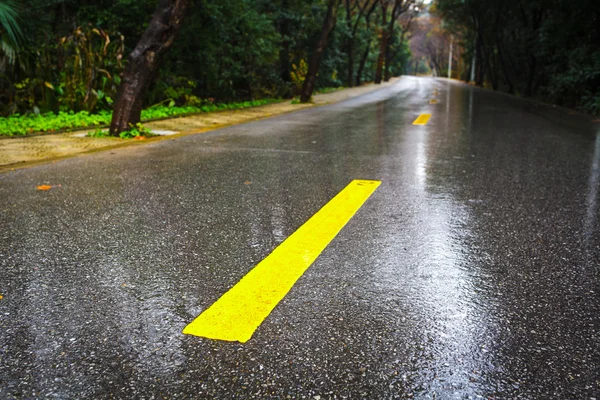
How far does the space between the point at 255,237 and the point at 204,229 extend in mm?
375

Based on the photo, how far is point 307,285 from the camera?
8.14ft

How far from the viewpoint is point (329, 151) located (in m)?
6.94

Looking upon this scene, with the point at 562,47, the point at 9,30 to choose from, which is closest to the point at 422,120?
the point at 9,30

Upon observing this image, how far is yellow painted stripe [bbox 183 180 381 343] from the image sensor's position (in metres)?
2.06

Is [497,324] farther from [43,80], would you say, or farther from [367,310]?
[43,80]

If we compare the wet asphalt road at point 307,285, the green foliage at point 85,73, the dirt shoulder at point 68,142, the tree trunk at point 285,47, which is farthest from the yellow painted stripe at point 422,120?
the tree trunk at point 285,47

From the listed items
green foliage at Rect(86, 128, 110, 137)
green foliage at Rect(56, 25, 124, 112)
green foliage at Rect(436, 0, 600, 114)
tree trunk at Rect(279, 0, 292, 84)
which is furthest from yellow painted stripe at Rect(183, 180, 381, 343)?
tree trunk at Rect(279, 0, 292, 84)

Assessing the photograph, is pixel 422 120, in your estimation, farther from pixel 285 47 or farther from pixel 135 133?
pixel 285 47

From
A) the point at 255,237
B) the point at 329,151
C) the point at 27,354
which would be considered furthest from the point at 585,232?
the point at 329,151

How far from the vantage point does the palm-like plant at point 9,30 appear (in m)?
8.84

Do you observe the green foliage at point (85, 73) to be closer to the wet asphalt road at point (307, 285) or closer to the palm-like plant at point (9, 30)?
the palm-like plant at point (9, 30)

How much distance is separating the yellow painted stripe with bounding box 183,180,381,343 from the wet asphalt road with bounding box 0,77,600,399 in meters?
0.06

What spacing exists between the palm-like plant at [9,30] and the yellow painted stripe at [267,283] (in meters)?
7.73

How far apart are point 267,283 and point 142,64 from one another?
6.84m
